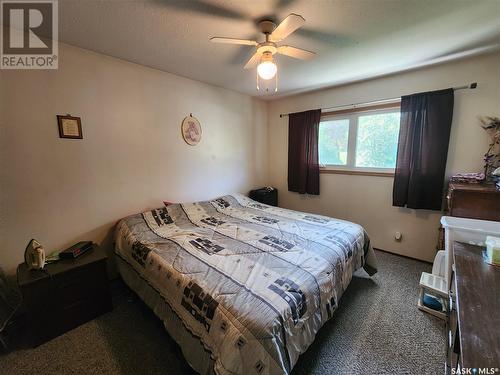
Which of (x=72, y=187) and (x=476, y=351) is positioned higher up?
(x=72, y=187)

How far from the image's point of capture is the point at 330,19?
157 cm

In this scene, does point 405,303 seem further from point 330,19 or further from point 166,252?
point 330,19

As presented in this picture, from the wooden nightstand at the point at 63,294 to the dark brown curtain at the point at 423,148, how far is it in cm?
344

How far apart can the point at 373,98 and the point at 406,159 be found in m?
0.93

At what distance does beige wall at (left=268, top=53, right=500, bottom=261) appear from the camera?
2.19 meters

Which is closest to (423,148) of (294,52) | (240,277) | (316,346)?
(294,52)

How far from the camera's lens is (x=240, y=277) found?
4.48 feet

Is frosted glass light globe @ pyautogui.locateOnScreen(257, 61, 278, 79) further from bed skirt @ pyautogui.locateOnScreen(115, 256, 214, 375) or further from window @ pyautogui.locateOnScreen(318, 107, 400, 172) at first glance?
window @ pyautogui.locateOnScreen(318, 107, 400, 172)

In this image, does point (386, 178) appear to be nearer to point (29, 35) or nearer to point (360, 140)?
point (360, 140)

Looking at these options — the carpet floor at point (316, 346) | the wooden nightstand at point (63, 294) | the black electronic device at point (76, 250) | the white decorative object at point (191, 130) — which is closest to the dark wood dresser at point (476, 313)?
the carpet floor at point (316, 346)

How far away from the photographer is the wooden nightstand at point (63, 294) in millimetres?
1537

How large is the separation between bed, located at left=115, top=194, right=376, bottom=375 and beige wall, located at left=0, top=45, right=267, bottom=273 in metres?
0.40

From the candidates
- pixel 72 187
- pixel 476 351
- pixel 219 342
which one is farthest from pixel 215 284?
pixel 72 187

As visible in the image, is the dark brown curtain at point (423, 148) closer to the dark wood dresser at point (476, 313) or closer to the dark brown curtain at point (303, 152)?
the dark brown curtain at point (303, 152)
